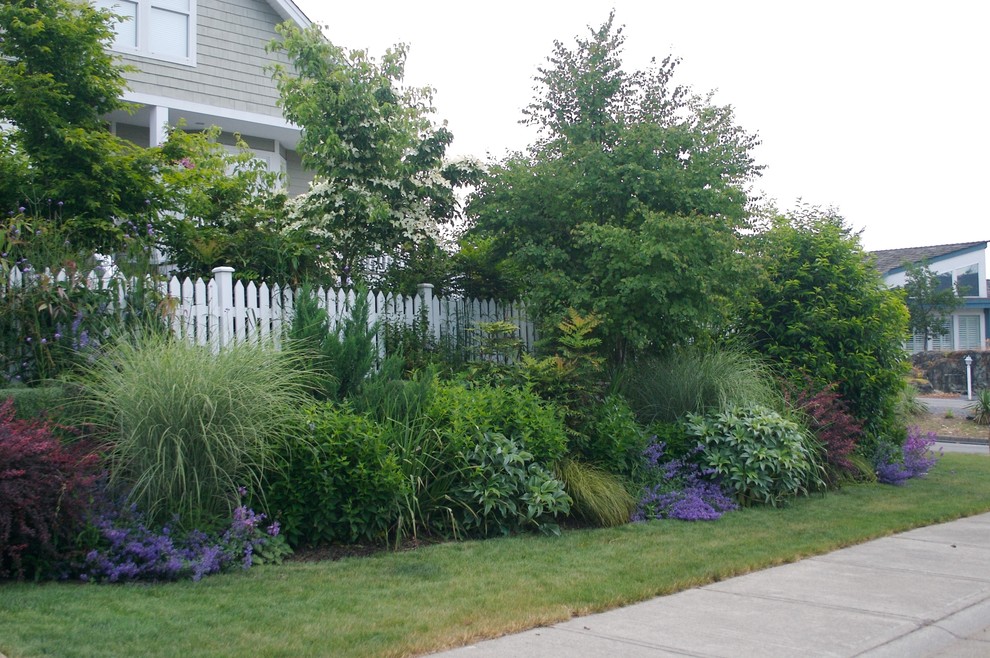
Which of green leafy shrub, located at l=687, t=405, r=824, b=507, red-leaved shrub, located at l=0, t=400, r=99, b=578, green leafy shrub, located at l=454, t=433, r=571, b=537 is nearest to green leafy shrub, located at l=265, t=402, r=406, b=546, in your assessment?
green leafy shrub, located at l=454, t=433, r=571, b=537

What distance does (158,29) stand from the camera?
16.8m

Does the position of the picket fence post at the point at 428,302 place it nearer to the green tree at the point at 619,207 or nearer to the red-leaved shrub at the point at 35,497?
the green tree at the point at 619,207

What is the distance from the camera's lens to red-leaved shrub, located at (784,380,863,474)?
1098 cm

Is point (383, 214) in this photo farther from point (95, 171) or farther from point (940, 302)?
point (940, 302)

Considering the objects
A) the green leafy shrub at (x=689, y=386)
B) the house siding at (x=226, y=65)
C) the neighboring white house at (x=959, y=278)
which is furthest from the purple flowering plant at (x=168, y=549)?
the neighboring white house at (x=959, y=278)

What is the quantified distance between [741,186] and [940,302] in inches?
1250

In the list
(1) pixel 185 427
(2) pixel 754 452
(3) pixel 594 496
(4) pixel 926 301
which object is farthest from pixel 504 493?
(4) pixel 926 301

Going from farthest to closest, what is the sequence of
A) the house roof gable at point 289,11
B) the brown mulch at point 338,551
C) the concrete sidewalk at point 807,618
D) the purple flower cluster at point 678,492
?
the house roof gable at point 289,11 < the purple flower cluster at point 678,492 < the brown mulch at point 338,551 < the concrete sidewalk at point 807,618

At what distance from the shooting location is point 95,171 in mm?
10352

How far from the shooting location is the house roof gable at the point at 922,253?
1811 inches

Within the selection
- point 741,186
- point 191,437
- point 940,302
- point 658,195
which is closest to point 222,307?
point 191,437

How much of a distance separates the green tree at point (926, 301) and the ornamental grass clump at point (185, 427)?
37.9m

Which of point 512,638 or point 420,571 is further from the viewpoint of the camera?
point 420,571

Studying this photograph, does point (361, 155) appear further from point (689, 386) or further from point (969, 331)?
point (969, 331)
